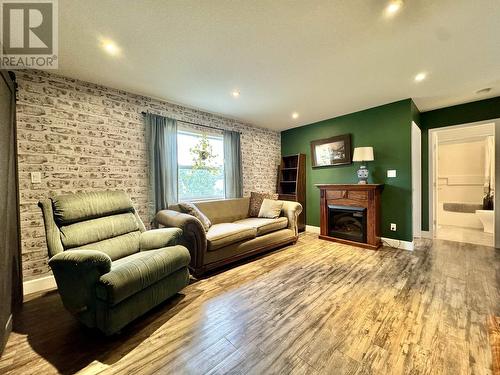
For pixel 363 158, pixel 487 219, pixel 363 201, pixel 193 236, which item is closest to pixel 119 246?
pixel 193 236

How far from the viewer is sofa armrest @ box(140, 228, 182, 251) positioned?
7.07 ft

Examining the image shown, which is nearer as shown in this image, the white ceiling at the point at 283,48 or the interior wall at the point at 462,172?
the white ceiling at the point at 283,48

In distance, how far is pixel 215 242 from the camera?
2.62 m

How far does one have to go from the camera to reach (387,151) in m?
3.59

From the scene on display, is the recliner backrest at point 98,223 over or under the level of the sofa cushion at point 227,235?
over

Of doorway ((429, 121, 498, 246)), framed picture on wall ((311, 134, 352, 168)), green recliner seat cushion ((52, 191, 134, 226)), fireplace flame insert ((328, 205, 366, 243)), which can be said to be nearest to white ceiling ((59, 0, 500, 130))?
framed picture on wall ((311, 134, 352, 168))

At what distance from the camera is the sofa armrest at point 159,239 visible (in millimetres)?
2154

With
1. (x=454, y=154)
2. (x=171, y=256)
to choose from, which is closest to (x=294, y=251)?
(x=171, y=256)

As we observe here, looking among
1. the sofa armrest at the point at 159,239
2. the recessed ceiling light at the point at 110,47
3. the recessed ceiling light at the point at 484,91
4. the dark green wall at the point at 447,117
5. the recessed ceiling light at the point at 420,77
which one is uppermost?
the recessed ceiling light at the point at 484,91

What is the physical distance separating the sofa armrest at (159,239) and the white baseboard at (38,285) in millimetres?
1191

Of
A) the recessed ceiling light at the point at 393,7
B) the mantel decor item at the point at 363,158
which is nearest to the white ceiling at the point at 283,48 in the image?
the recessed ceiling light at the point at 393,7

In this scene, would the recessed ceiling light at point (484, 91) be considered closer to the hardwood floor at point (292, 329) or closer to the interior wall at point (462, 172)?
the hardwood floor at point (292, 329)

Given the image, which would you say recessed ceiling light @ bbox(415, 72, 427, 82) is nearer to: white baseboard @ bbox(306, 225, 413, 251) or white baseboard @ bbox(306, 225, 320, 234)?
white baseboard @ bbox(306, 225, 413, 251)

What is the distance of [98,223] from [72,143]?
114cm
